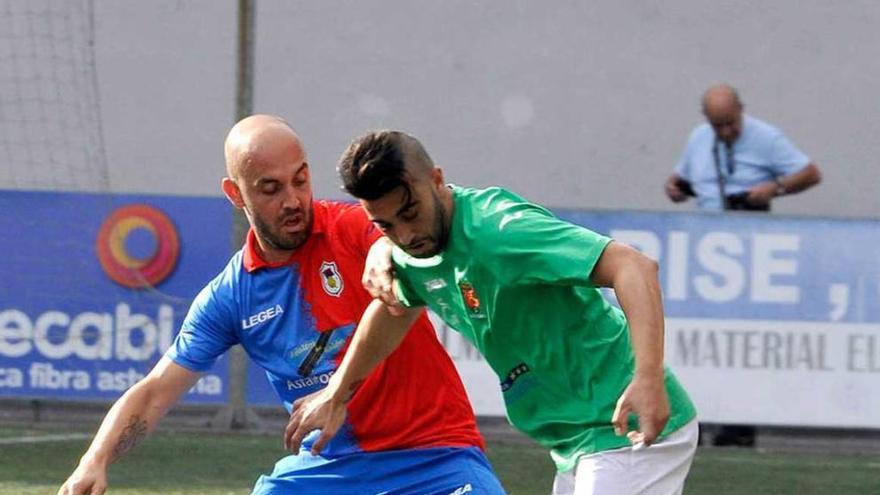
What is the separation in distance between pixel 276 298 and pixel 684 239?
5.28 meters

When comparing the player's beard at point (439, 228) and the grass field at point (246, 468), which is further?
the grass field at point (246, 468)

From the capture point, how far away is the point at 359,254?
17.6ft

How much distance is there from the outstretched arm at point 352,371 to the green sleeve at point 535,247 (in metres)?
0.55

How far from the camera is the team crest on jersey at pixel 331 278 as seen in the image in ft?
17.4

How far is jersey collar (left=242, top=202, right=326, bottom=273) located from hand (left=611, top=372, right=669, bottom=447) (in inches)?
61.6

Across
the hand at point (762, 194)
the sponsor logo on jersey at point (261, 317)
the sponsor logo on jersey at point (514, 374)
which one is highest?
the sponsor logo on jersey at point (514, 374)

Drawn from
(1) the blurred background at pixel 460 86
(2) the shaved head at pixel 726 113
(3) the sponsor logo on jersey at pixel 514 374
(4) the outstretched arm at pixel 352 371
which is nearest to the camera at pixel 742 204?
(2) the shaved head at pixel 726 113

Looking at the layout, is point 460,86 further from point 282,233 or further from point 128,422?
point 128,422

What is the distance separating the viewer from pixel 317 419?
5004mm

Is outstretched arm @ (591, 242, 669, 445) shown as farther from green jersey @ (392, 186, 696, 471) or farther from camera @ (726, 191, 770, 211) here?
camera @ (726, 191, 770, 211)

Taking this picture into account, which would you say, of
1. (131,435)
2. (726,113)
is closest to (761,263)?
(726,113)

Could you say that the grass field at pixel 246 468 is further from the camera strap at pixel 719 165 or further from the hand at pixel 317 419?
the hand at pixel 317 419

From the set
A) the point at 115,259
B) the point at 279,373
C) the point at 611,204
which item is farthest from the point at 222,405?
the point at 279,373

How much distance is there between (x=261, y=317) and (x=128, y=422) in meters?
0.48
